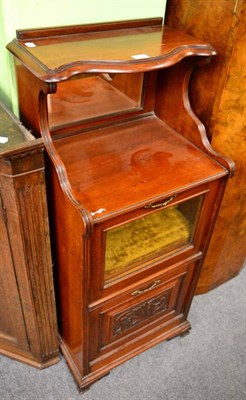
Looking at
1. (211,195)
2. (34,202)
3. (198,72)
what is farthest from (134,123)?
(34,202)

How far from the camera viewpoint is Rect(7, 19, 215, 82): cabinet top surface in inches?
39.4

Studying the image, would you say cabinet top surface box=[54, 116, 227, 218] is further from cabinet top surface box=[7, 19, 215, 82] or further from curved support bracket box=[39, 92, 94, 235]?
cabinet top surface box=[7, 19, 215, 82]

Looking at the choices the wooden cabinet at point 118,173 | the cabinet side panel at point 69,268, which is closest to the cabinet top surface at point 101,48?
the wooden cabinet at point 118,173

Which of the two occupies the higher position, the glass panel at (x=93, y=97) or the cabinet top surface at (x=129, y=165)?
the glass panel at (x=93, y=97)

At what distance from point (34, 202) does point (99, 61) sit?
45 centimetres

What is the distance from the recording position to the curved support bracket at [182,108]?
4.28 feet

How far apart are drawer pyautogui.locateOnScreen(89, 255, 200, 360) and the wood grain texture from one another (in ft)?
A: 1.25

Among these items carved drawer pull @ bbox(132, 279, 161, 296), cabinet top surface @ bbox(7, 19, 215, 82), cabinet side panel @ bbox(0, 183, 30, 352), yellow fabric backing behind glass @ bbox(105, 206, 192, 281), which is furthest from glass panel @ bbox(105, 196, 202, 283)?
cabinet top surface @ bbox(7, 19, 215, 82)

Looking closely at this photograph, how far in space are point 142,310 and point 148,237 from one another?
336 millimetres

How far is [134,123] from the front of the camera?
1.44m

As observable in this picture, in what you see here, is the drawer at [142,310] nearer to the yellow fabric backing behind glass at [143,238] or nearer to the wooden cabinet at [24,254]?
the yellow fabric backing behind glass at [143,238]

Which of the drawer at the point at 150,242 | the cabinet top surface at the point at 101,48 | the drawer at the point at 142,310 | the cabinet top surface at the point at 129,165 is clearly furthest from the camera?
the drawer at the point at 142,310

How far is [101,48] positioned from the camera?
1.11 m

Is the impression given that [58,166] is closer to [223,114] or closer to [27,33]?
[27,33]
